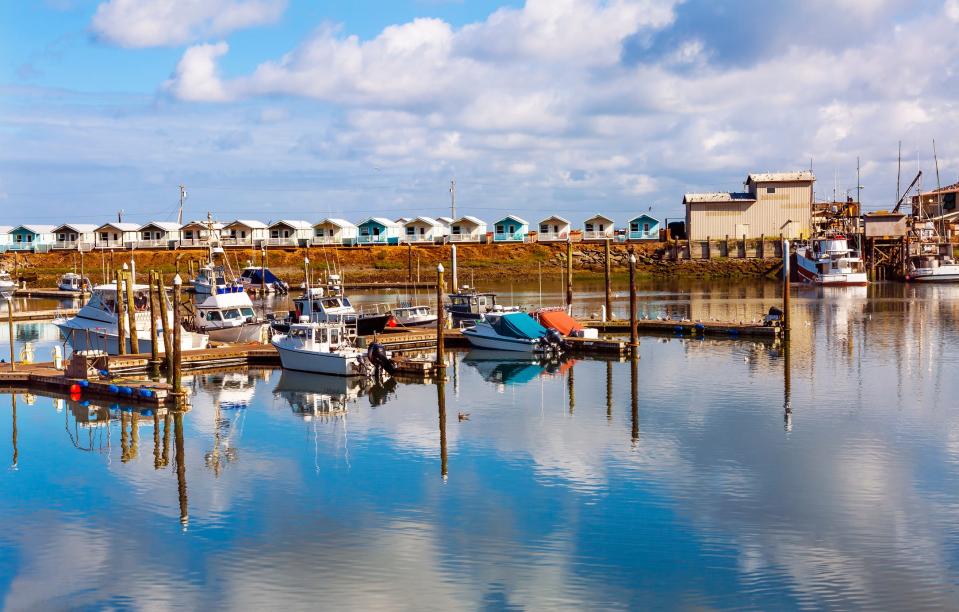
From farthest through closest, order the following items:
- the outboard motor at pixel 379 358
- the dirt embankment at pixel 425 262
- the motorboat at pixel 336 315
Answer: the dirt embankment at pixel 425 262 → the motorboat at pixel 336 315 → the outboard motor at pixel 379 358

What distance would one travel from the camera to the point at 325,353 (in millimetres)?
43562

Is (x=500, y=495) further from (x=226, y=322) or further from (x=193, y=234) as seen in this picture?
(x=193, y=234)

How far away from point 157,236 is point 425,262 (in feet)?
122

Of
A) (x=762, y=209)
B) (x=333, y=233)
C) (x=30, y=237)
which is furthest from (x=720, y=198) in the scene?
(x=30, y=237)

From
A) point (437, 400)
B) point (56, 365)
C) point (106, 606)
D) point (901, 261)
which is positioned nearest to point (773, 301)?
point (901, 261)

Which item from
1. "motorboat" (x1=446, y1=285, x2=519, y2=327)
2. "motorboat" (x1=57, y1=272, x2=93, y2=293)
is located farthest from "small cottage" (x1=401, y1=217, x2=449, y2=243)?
"motorboat" (x1=446, y1=285, x2=519, y2=327)

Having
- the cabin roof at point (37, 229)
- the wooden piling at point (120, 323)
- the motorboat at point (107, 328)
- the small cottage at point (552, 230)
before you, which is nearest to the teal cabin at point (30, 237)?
the cabin roof at point (37, 229)

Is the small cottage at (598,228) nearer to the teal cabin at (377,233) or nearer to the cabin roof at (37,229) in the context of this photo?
the teal cabin at (377,233)

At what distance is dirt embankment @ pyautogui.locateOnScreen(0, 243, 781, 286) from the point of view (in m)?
108

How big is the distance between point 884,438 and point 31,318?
6075 centimetres

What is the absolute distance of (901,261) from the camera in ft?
351

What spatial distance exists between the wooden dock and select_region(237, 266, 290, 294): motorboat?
151 feet

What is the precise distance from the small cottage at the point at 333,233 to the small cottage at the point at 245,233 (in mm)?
6499

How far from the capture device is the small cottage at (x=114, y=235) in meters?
125
